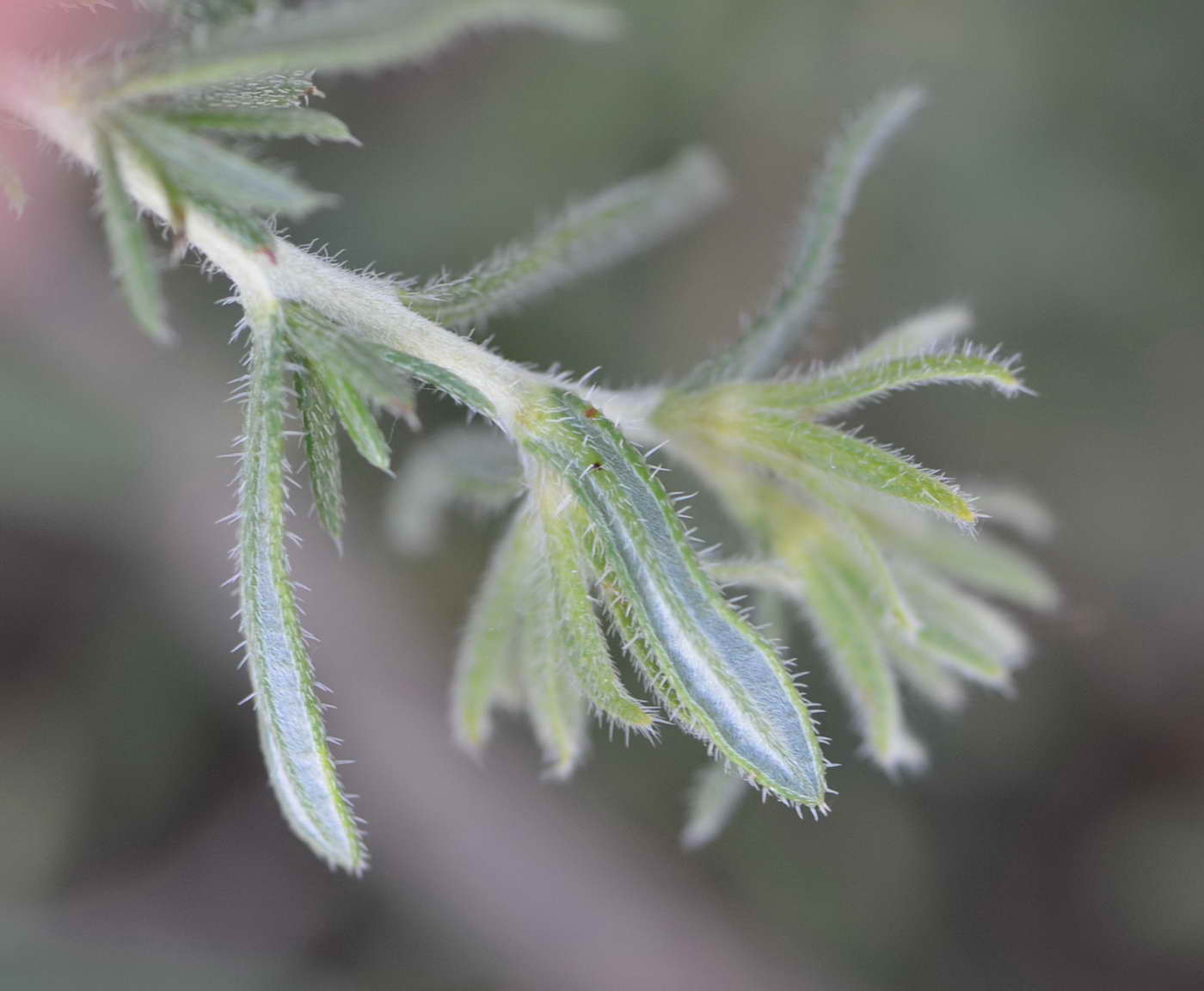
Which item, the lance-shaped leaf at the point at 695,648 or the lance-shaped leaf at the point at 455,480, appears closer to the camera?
the lance-shaped leaf at the point at 695,648

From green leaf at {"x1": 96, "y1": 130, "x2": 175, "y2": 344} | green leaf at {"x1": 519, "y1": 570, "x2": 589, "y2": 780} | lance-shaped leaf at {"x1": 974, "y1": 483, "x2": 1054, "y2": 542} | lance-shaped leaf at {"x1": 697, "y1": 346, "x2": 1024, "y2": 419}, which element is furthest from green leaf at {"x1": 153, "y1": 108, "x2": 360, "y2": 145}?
lance-shaped leaf at {"x1": 974, "y1": 483, "x2": 1054, "y2": 542}

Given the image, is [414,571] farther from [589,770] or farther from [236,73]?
[236,73]

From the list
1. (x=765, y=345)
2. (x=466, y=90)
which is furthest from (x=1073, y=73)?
(x=765, y=345)

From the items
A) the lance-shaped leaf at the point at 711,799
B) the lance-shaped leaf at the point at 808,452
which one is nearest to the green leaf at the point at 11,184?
the lance-shaped leaf at the point at 808,452

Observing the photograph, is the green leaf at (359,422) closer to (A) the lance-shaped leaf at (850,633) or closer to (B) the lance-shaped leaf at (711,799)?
(A) the lance-shaped leaf at (850,633)

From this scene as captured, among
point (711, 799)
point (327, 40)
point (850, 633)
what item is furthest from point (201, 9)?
point (711, 799)

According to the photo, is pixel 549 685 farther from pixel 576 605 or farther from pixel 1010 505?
pixel 1010 505

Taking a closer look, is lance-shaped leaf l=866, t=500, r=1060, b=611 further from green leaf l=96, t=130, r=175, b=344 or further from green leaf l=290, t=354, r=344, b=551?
green leaf l=96, t=130, r=175, b=344
